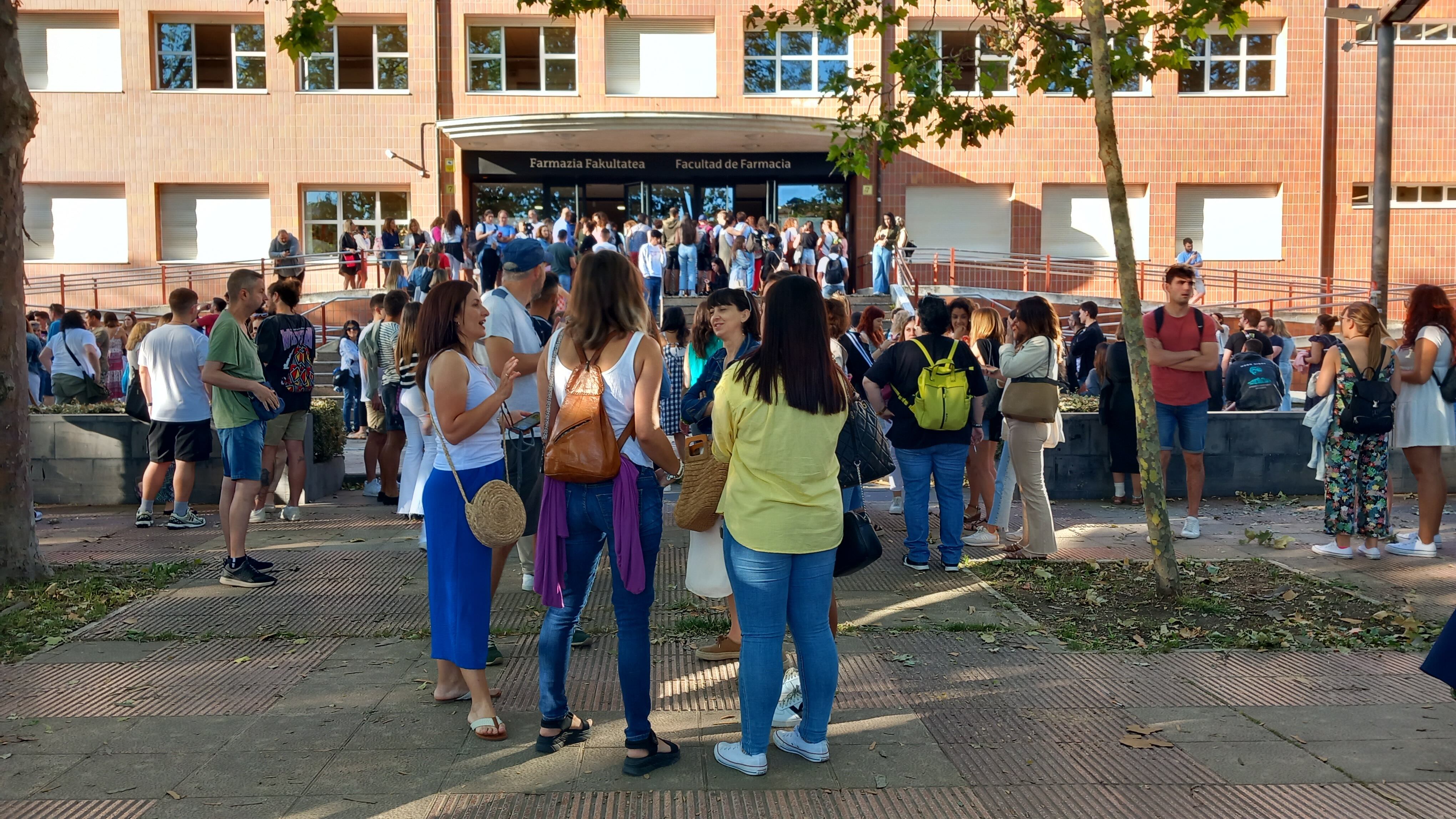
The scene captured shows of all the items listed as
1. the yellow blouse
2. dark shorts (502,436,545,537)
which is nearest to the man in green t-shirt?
dark shorts (502,436,545,537)

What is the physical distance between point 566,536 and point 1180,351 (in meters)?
5.76

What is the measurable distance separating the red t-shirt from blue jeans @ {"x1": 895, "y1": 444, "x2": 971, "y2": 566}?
183 cm

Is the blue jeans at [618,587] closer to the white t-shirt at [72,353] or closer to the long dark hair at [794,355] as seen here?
the long dark hair at [794,355]

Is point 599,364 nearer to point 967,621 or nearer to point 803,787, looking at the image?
point 803,787

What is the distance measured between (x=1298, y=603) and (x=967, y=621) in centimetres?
198

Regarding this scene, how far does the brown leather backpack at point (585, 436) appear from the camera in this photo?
398 centimetres

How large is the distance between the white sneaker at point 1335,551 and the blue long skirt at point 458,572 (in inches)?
236

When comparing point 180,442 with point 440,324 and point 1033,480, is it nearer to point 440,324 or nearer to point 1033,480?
point 440,324

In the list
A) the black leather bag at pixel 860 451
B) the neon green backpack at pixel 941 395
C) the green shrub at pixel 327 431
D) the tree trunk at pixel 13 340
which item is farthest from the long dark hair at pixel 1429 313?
the tree trunk at pixel 13 340

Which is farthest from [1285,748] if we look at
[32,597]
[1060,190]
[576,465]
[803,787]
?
[1060,190]

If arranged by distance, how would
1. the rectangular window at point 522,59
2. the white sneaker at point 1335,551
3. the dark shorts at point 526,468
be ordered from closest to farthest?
the dark shorts at point 526,468
the white sneaker at point 1335,551
the rectangular window at point 522,59

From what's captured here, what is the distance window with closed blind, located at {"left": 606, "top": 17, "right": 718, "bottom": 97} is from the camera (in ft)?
84.9

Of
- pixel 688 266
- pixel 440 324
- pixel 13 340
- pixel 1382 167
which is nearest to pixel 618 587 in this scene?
pixel 440 324

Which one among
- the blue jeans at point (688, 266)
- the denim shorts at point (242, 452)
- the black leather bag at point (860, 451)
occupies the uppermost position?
the blue jeans at point (688, 266)
